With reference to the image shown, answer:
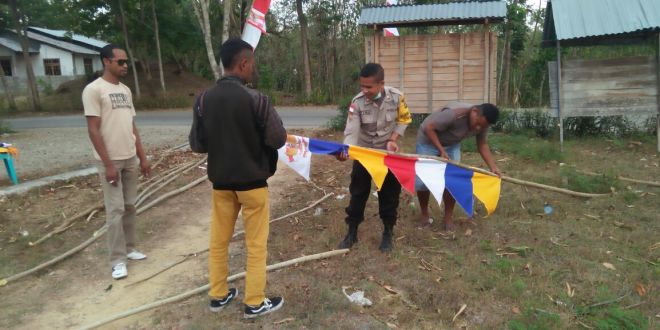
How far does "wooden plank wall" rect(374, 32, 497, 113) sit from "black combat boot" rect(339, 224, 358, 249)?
19.5 ft

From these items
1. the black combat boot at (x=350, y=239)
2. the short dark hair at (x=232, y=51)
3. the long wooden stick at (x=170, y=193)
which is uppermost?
the short dark hair at (x=232, y=51)

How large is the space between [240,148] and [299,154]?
1889mm

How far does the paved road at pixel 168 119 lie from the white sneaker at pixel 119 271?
9.71m

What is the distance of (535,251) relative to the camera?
4344 mm

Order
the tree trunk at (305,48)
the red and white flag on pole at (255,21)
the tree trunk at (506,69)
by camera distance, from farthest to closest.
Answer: the tree trunk at (305,48), the tree trunk at (506,69), the red and white flag on pole at (255,21)

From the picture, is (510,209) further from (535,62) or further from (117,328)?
(535,62)

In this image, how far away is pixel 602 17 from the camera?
7.90m

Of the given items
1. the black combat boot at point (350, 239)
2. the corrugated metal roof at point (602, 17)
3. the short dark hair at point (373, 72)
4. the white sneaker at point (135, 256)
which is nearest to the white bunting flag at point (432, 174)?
the black combat boot at point (350, 239)

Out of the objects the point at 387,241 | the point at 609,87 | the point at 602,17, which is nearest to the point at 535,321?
the point at 387,241

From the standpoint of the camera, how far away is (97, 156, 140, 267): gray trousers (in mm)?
4000

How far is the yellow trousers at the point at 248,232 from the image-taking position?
123 inches

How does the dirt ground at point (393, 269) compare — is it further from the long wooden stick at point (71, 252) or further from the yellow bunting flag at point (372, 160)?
the yellow bunting flag at point (372, 160)

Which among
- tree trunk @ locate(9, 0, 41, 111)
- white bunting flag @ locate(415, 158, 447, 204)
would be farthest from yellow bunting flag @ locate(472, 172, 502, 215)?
tree trunk @ locate(9, 0, 41, 111)

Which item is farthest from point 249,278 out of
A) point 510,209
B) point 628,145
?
point 628,145
